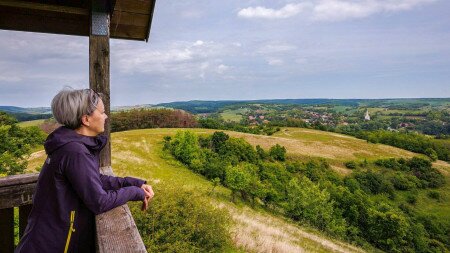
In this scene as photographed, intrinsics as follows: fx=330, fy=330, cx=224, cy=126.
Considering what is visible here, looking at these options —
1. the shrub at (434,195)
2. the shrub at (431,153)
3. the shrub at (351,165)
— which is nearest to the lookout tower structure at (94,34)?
the shrub at (351,165)

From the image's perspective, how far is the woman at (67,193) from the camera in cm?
197

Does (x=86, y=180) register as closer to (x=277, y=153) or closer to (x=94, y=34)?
(x=94, y=34)

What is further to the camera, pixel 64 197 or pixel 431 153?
pixel 431 153

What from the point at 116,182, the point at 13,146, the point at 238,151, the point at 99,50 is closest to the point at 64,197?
the point at 116,182

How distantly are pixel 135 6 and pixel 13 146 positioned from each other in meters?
32.1

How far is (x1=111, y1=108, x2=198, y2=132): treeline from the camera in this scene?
86.1 metres

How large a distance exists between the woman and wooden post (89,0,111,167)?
55.9 inches

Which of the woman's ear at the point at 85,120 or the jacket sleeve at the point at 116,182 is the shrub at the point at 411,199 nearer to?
the jacket sleeve at the point at 116,182

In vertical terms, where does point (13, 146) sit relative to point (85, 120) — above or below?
below

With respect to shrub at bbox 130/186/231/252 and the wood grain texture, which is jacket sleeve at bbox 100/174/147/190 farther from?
shrub at bbox 130/186/231/252

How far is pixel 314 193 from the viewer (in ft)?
171

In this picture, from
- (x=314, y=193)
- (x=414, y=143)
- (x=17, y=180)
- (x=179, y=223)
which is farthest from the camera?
(x=414, y=143)

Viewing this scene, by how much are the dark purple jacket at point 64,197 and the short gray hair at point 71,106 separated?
A: 0.11 m

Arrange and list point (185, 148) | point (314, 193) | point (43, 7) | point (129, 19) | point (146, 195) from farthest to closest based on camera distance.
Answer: point (185, 148) → point (314, 193) → point (129, 19) → point (43, 7) → point (146, 195)
